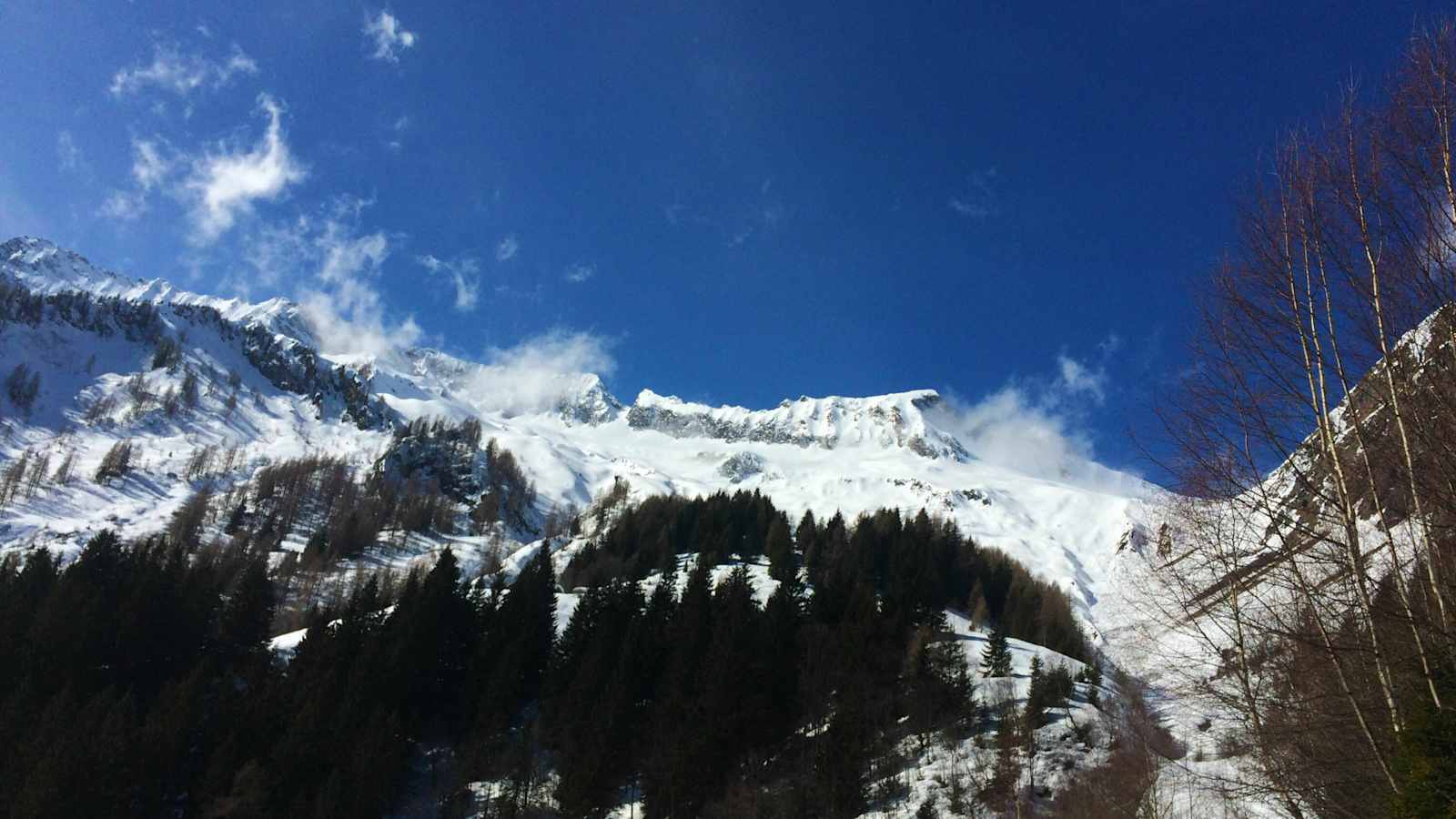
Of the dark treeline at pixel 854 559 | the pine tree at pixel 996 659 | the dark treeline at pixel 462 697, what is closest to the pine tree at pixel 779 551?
the dark treeline at pixel 854 559

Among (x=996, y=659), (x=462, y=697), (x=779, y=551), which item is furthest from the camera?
(x=779, y=551)

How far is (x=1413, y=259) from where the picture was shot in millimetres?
6648

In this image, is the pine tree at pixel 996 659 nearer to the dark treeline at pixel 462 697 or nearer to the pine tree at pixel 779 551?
the dark treeline at pixel 462 697

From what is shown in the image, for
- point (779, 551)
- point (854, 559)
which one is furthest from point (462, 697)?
point (854, 559)

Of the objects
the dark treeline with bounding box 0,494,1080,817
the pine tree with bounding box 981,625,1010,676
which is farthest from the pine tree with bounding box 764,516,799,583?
the pine tree with bounding box 981,625,1010,676

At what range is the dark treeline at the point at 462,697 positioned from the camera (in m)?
35.2

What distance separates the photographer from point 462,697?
49.5 meters

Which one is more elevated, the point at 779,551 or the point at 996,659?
the point at 779,551

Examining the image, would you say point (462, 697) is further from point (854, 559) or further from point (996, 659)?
point (854, 559)

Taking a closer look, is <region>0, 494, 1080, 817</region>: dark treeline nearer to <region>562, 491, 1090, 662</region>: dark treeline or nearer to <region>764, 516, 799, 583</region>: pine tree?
<region>562, 491, 1090, 662</region>: dark treeline

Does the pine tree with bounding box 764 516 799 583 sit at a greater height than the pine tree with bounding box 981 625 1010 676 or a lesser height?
greater

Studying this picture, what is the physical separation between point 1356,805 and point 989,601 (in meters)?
79.3

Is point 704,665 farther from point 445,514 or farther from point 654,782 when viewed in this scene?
point 445,514

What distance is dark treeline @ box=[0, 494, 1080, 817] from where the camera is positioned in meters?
35.2
